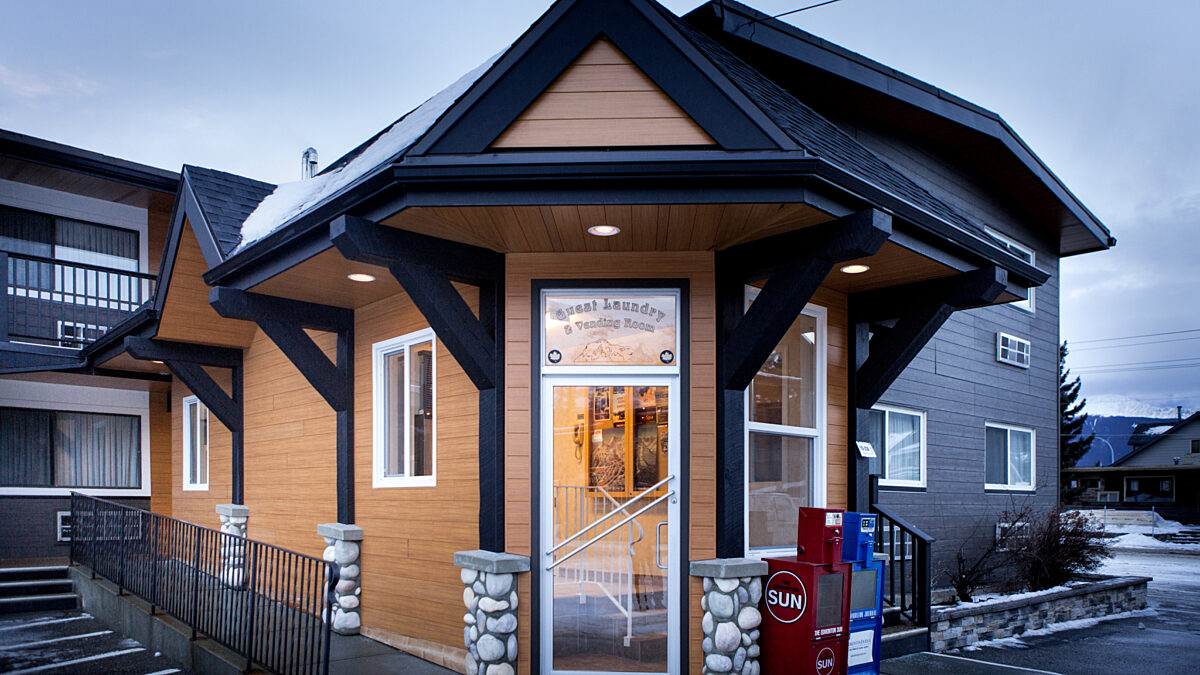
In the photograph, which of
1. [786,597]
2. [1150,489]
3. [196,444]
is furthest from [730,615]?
[1150,489]

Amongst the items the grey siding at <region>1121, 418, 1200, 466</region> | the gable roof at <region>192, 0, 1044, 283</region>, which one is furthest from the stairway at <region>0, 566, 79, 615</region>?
the grey siding at <region>1121, 418, 1200, 466</region>

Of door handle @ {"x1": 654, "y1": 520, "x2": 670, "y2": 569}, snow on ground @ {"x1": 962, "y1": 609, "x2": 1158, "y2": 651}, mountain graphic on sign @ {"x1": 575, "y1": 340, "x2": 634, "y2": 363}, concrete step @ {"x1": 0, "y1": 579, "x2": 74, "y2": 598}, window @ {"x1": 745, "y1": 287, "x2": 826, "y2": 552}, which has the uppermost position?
mountain graphic on sign @ {"x1": 575, "y1": 340, "x2": 634, "y2": 363}

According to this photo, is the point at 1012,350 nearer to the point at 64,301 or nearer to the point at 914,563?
the point at 914,563

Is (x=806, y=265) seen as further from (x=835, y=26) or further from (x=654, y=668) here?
(x=835, y=26)

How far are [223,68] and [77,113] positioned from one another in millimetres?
4624

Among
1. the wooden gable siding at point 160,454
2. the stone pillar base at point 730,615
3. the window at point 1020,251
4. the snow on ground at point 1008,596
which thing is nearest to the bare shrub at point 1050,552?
the snow on ground at point 1008,596

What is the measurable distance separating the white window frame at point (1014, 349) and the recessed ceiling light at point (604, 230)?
328 inches

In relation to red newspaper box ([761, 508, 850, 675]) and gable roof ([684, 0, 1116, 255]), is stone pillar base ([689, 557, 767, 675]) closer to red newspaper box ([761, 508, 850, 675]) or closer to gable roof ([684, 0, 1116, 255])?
red newspaper box ([761, 508, 850, 675])

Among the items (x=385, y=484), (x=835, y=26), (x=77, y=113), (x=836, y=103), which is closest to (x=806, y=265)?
(x=385, y=484)

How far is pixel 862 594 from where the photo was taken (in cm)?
603

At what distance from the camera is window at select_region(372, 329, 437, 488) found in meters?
7.05

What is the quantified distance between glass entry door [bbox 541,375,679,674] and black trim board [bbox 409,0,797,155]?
5.56 feet

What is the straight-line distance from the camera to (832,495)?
22.8 ft

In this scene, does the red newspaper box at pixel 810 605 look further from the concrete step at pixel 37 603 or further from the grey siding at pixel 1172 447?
the grey siding at pixel 1172 447
